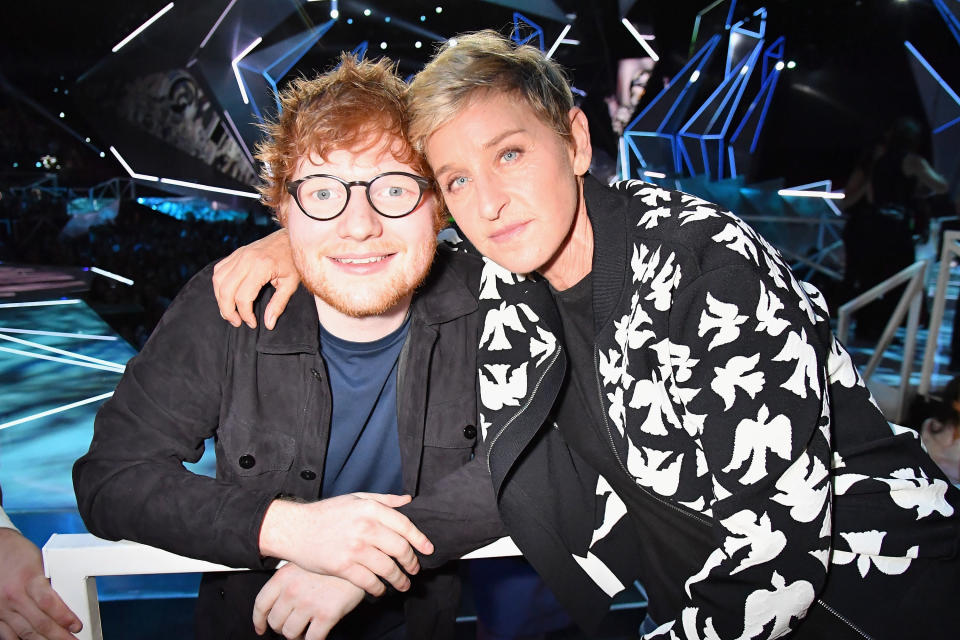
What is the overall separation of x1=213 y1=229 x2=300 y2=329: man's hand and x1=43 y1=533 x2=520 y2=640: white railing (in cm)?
53

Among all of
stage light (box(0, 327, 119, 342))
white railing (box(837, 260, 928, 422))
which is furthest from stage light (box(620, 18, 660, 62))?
stage light (box(0, 327, 119, 342))

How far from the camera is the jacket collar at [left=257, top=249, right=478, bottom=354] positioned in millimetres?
1364

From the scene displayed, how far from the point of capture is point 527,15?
164 inches

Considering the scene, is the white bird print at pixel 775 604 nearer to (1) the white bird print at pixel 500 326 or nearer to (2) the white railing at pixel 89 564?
(1) the white bird print at pixel 500 326

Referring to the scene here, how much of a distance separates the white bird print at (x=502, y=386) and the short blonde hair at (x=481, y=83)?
0.53m

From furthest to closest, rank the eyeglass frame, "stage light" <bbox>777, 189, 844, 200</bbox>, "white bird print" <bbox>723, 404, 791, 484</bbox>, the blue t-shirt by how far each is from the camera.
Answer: "stage light" <bbox>777, 189, 844, 200</bbox> < the blue t-shirt < the eyeglass frame < "white bird print" <bbox>723, 404, 791, 484</bbox>

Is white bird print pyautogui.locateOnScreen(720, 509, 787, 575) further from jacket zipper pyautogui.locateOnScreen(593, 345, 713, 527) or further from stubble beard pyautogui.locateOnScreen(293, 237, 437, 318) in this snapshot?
stubble beard pyautogui.locateOnScreen(293, 237, 437, 318)

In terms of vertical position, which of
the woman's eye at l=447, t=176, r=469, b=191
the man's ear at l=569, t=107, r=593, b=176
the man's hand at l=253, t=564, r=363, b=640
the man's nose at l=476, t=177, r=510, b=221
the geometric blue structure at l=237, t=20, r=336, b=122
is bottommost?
the man's hand at l=253, t=564, r=363, b=640

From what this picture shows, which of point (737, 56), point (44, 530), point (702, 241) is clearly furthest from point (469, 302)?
point (737, 56)

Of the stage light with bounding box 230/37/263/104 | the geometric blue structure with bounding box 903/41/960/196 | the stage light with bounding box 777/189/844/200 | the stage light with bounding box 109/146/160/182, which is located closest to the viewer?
the stage light with bounding box 109/146/160/182

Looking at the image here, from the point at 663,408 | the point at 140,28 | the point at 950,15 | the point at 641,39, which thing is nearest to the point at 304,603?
the point at 663,408

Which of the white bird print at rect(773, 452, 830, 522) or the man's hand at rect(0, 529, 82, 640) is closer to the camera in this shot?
A: the white bird print at rect(773, 452, 830, 522)

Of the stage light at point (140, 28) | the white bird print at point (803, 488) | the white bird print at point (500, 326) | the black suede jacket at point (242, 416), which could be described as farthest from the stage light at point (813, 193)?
the stage light at point (140, 28)

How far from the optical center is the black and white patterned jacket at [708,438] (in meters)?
0.87
